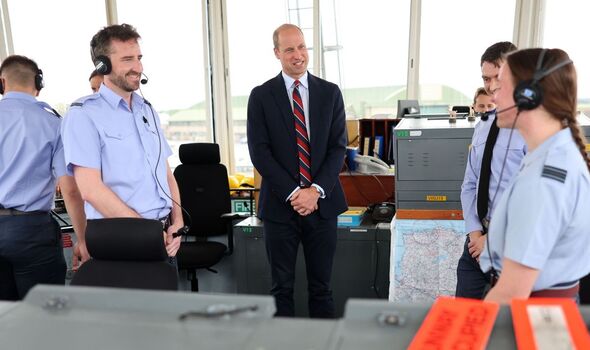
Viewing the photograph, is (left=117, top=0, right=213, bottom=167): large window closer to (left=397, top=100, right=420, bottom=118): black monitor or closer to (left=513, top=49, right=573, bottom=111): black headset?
(left=397, top=100, right=420, bottom=118): black monitor

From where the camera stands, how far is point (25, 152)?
2021mm

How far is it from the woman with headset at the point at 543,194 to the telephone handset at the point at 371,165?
6.12ft

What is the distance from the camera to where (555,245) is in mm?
990

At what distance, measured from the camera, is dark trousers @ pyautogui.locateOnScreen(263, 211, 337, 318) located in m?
2.23

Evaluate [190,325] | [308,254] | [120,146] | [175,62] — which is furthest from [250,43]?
[190,325]

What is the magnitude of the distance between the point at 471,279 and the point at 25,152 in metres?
1.86

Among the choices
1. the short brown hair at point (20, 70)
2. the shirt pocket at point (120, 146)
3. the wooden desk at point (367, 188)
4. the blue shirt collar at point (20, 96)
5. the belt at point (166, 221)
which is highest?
the short brown hair at point (20, 70)

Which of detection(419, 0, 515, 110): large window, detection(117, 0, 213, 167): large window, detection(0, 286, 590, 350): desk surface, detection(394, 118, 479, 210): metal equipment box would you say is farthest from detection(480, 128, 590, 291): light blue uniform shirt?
detection(117, 0, 213, 167): large window

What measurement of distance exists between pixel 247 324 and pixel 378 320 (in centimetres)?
18

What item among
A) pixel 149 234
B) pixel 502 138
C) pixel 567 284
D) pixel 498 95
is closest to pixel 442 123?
pixel 502 138

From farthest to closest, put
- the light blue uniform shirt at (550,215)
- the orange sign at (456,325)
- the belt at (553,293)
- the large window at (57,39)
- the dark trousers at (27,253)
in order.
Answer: the large window at (57,39)
the dark trousers at (27,253)
the belt at (553,293)
the light blue uniform shirt at (550,215)
the orange sign at (456,325)

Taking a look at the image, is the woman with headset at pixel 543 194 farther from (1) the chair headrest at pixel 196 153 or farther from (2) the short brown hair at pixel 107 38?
(1) the chair headrest at pixel 196 153

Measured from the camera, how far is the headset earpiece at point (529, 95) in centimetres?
103

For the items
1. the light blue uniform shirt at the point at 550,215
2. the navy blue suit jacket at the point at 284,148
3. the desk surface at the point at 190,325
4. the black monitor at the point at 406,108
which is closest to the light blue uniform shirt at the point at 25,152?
the navy blue suit jacket at the point at 284,148
